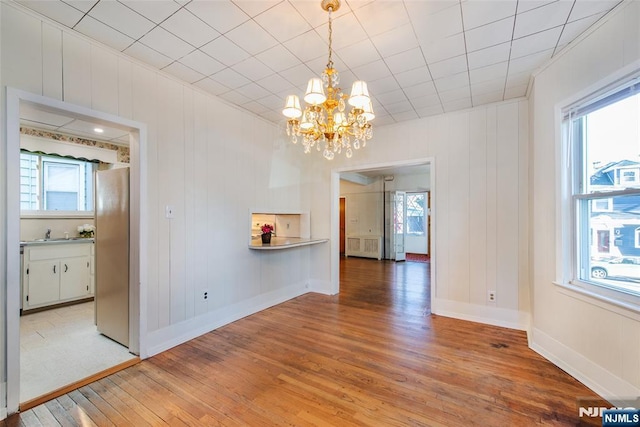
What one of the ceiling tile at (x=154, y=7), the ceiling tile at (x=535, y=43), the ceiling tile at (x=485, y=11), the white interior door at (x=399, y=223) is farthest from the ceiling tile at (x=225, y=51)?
the white interior door at (x=399, y=223)

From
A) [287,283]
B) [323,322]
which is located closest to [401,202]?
[287,283]

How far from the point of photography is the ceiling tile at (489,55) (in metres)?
2.39

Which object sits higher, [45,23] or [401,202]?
[45,23]

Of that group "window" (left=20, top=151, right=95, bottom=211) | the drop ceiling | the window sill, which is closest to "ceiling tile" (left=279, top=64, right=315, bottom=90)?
the drop ceiling

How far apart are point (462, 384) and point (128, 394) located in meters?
2.62

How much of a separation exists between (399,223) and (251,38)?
7.50 metres

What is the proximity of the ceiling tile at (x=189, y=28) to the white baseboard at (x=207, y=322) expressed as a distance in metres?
2.74

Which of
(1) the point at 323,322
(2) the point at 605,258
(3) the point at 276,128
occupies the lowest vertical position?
(1) the point at 323,322

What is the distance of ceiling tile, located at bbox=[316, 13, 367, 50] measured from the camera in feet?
6.68

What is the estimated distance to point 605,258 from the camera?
2193mm

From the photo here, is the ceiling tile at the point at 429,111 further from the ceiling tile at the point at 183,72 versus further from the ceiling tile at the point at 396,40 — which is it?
the ceiling tile at the point at 183,72

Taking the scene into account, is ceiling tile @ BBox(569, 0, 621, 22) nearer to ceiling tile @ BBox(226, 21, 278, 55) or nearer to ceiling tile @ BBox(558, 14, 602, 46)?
ceiling tile @ BBox(558, 14, 602, 46)

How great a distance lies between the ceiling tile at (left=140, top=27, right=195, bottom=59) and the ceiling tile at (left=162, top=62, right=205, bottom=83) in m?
0.17

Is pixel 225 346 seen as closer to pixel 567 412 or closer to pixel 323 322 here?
pixel 323 322
